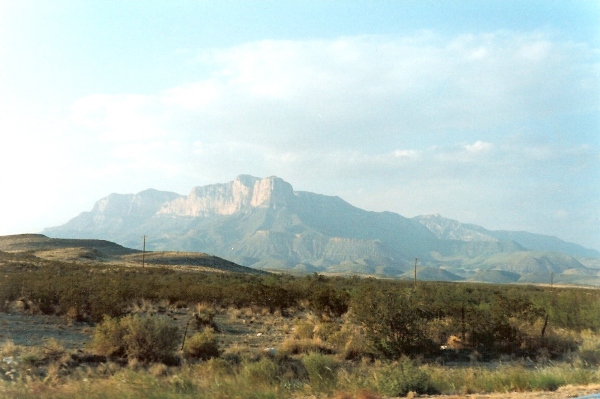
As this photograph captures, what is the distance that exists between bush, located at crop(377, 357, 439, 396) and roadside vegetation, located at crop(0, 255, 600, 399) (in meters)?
0.03

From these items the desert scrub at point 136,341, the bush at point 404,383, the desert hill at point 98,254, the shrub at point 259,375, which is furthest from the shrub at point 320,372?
the desert hill at point 98,254

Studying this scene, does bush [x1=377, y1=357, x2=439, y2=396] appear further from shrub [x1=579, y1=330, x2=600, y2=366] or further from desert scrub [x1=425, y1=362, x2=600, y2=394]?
shrub [x1=579, y1=330, x2=600, y2=366]

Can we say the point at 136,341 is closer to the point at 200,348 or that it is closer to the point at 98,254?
the point at 200,348

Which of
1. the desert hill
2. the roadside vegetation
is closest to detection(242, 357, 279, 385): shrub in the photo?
the roadside vegetation

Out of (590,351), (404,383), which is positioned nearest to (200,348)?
(404,383)

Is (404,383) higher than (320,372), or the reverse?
(404,383)

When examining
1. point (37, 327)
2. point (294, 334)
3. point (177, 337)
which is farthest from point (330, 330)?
point (37, 327)

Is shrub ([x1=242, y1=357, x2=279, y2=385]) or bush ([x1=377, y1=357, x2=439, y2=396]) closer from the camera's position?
bush ([x1=377, y1=357, x2=439, y2=396])

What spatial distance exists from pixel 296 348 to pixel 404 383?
8.74 m

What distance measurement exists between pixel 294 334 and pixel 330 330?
201cm

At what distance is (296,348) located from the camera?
21219mm

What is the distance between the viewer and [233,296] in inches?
1503

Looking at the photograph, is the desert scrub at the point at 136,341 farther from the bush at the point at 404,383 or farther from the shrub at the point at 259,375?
the bush at the point at 404,383

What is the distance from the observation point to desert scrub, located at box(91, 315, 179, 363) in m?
18.1
